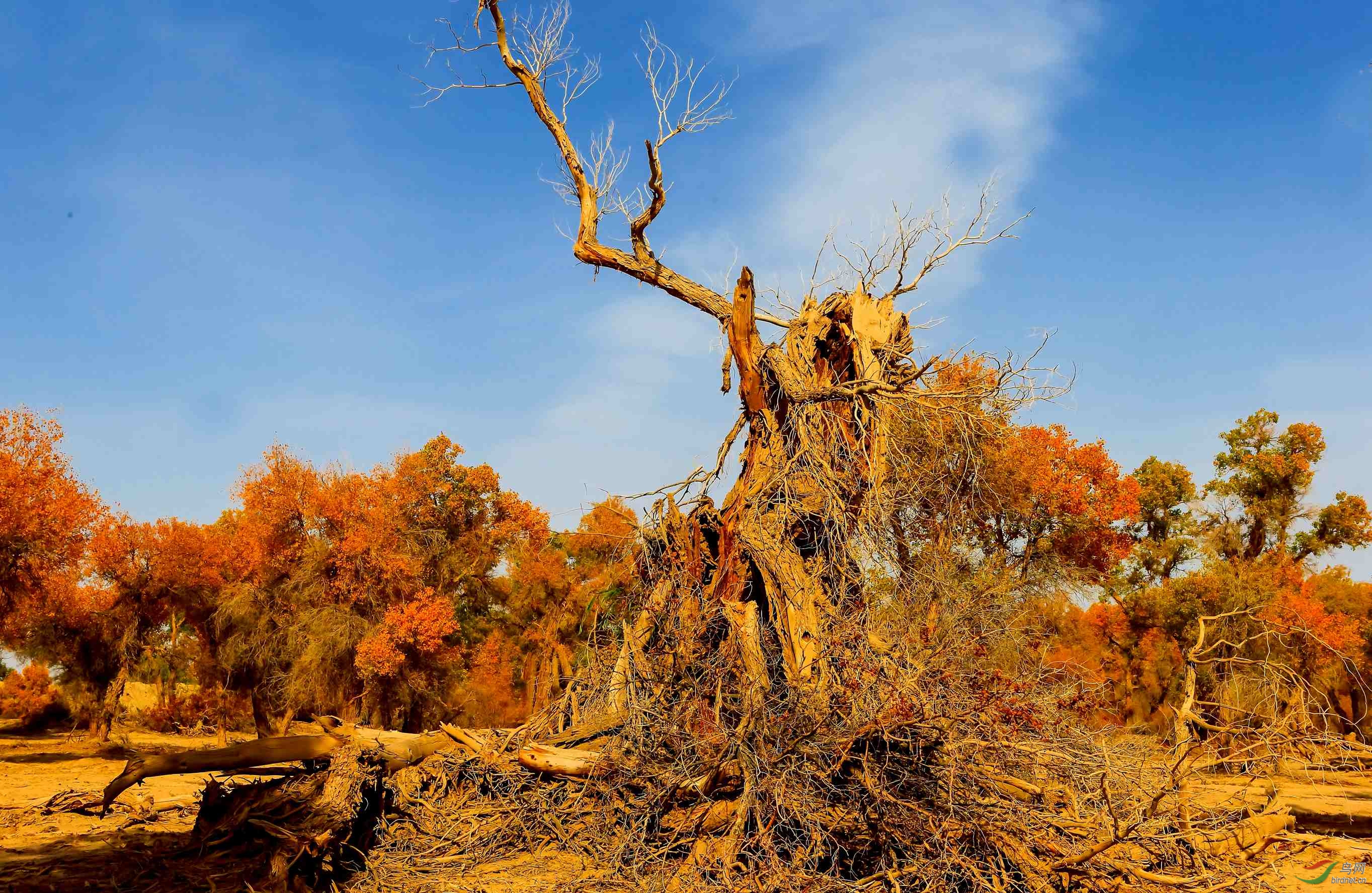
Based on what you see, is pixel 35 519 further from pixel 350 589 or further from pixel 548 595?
pixel 548 595

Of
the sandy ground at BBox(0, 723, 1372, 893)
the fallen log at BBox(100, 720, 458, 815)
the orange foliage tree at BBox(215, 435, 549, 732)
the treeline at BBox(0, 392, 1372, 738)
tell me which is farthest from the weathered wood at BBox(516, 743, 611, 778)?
the orange foliage tree at BBox(215, 435, 549, 732)

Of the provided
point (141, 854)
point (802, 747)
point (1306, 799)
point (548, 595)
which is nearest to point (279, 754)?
point (141, 854)

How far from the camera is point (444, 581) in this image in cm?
2444

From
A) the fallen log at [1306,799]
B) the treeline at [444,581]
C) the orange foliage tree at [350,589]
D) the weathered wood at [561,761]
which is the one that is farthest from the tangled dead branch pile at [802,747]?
the orange foliage tree at [350,589]

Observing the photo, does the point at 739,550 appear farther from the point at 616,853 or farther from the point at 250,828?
the point at 250,828

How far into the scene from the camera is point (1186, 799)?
615 centimetres

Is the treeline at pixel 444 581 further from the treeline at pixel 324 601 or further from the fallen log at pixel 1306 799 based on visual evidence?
A: the fallen log at pixel 1306 799

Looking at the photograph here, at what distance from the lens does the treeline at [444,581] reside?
1889 centimetres

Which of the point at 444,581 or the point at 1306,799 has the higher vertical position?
the point at 444,581

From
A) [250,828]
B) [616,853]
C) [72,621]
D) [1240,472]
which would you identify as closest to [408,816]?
[250,828]

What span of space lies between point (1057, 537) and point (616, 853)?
655 inches

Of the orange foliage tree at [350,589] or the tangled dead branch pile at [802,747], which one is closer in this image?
the tangled dead branch pile at [802,747]

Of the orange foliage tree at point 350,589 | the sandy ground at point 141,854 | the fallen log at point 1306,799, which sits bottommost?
the sandy ground at point 141,854

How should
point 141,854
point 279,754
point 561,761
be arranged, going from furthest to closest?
point 561,761, point 279,754, point 141,854
